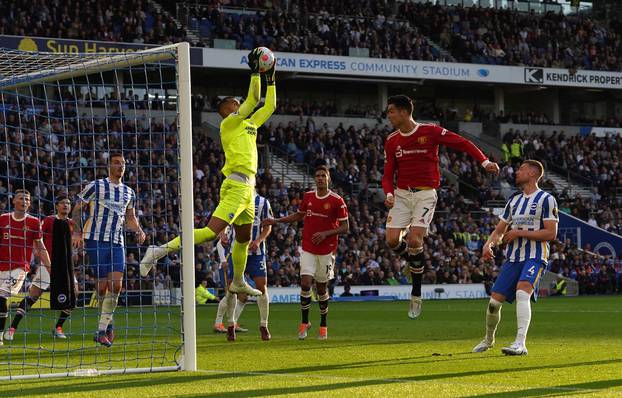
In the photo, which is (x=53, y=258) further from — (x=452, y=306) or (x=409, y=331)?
(x=452, y=306)

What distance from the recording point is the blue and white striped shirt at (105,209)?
46.3 ft

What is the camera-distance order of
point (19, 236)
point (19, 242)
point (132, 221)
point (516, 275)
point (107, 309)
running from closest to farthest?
point (516, 275) < point (107, 309) < point (132, 221) < point (19, 236) < point (19, 242)

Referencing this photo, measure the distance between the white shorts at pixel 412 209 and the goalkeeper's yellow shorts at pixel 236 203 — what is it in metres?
1.91

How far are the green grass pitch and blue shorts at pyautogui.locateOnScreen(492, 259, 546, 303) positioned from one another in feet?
2.61

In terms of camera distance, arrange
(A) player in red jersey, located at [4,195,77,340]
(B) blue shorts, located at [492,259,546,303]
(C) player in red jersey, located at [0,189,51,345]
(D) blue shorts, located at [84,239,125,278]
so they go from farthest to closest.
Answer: (C) player in red jersey, located at [0,189,51,345] < (A) player in red jersey, located at [4,195,77,340] < (D) blue shorts, located at [84,239,125,278] < (B) blue shorts, located at [492,259,546,303]

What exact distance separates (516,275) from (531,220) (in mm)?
702

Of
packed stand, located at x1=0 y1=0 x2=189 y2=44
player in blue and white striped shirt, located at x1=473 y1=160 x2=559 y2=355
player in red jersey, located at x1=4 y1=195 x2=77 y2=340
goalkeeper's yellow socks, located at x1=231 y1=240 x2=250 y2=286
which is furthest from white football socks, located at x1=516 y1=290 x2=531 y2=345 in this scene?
packed stand, located at x1=0 y1=0 x2=189 y2=44

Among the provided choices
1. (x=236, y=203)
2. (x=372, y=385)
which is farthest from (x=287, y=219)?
(x=372, y=385)

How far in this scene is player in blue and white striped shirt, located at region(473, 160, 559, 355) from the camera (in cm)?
1245

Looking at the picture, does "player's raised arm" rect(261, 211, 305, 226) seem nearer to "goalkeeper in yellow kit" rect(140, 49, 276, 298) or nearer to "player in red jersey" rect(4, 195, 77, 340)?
"player in red jersey" rect(4, 195, 77, 340)

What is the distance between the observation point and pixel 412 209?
13.3 meters

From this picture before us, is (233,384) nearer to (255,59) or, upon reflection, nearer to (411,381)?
(411,381)

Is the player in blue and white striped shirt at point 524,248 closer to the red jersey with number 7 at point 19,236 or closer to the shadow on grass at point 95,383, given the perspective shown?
the shadow on grass at point 95,383

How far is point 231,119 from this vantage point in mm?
12664
